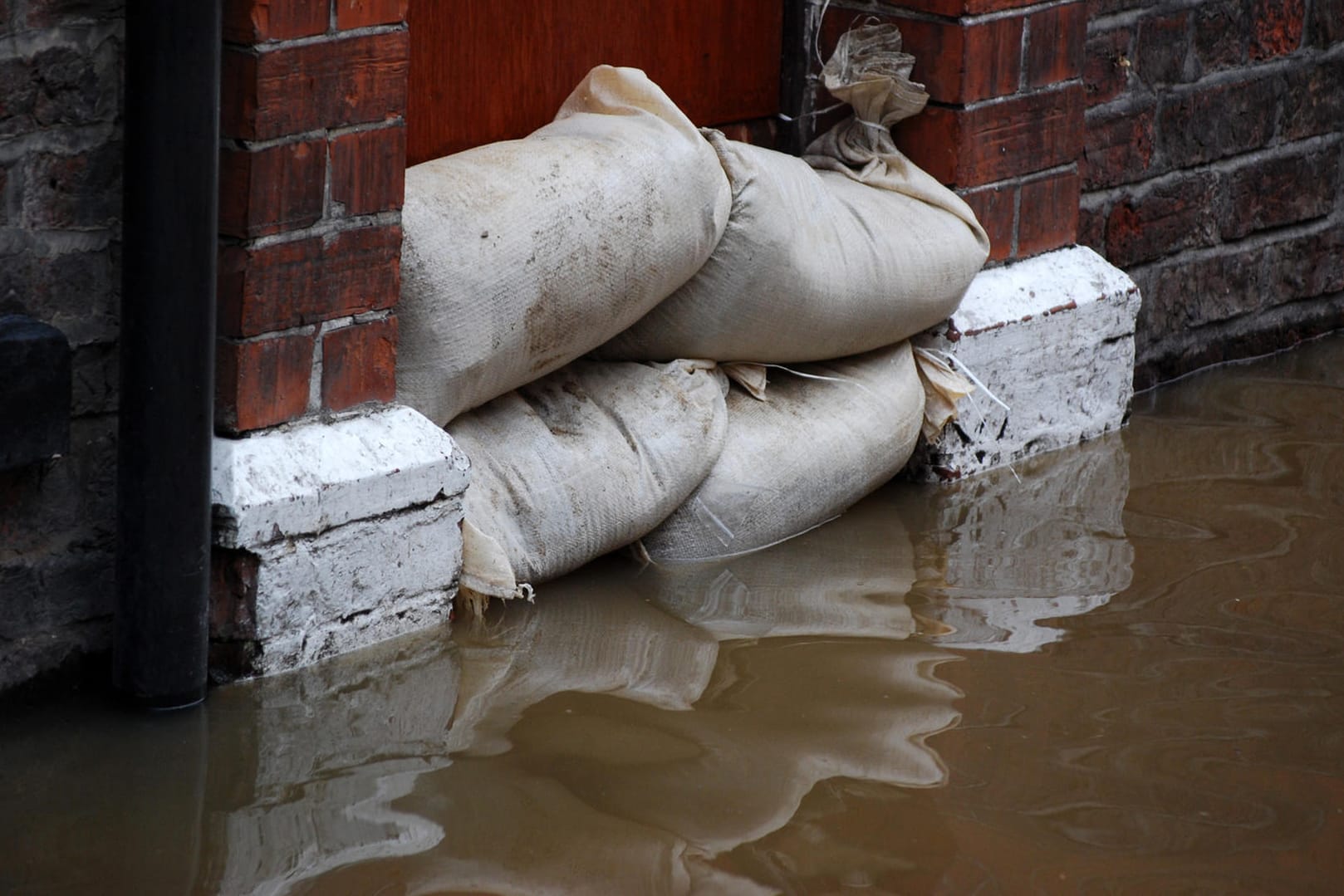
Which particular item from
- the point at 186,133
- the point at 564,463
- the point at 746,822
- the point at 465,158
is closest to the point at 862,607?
the point at 564,463

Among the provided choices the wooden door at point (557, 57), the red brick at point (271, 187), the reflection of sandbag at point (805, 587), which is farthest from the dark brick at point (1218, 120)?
the red brick at point (271, 187)

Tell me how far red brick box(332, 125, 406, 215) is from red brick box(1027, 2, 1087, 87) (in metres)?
1.30

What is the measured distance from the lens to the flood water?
172 centimetres

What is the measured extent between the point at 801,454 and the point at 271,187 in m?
0.96

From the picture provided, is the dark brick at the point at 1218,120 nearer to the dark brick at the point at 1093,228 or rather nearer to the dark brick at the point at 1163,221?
the dark brick at the point at 1163,221

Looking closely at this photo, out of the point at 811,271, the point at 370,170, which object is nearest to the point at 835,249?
the point at 811,271

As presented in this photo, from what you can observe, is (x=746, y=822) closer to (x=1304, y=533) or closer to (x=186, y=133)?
(x=186, y=133)

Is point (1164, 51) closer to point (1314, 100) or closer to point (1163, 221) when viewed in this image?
point (1163, 221)

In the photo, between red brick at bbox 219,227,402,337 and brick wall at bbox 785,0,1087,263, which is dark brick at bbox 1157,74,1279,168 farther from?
red brick at bbox 219,227,402,337

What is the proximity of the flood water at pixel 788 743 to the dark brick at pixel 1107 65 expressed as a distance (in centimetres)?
94

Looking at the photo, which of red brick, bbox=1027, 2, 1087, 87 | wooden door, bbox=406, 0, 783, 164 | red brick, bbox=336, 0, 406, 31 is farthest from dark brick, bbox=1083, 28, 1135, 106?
red brick, bbox=336, 0, 406, 31

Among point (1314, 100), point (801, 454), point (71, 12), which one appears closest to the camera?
point (71, 12)

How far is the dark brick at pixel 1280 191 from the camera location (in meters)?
3.57

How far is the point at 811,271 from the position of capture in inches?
101
